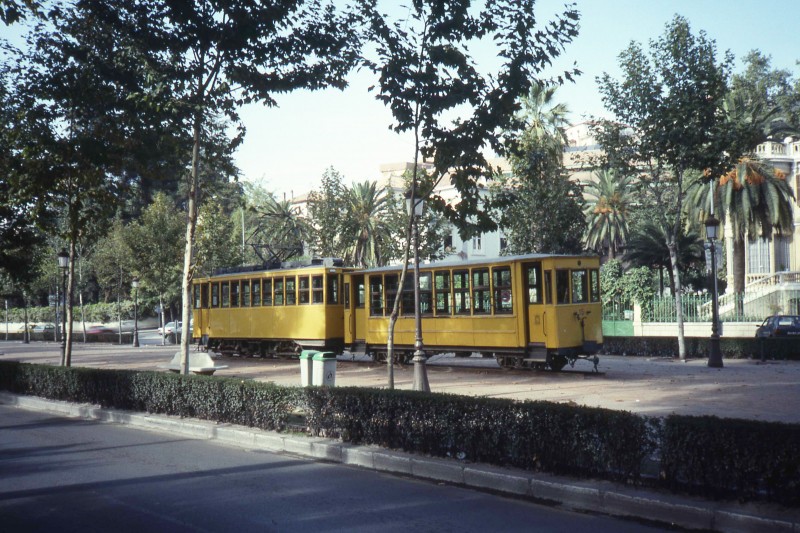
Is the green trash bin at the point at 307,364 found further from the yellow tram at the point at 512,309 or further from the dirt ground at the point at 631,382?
the yellow tram at the point at 512,309

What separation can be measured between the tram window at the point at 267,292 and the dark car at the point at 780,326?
57.7ft

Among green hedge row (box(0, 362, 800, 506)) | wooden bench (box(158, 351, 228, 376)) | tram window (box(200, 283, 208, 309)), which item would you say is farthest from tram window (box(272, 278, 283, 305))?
green hedge row (box(0, 362, 800, 506))

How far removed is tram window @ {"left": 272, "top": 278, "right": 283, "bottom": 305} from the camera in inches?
1052

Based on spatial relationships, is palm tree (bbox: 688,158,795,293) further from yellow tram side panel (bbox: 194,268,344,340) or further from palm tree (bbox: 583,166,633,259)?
yellow tram side panel (bbox: 194,268,344,340)

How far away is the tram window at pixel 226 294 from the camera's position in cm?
2936

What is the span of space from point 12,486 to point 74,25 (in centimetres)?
1065

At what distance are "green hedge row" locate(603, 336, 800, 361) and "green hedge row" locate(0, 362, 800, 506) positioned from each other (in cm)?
1898

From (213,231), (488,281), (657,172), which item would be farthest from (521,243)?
(213,231)

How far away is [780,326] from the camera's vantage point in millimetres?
28734

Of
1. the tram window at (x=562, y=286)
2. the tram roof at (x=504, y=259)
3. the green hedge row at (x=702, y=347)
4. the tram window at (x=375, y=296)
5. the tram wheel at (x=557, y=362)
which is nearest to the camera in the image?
the tram window at (x=562, y=286)

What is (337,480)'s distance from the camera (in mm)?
8523

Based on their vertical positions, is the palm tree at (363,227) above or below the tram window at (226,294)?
above

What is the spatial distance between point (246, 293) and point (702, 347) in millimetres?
16277

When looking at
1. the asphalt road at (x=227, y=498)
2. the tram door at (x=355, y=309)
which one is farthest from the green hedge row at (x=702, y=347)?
the asphalt road at (x=227, y=498)
